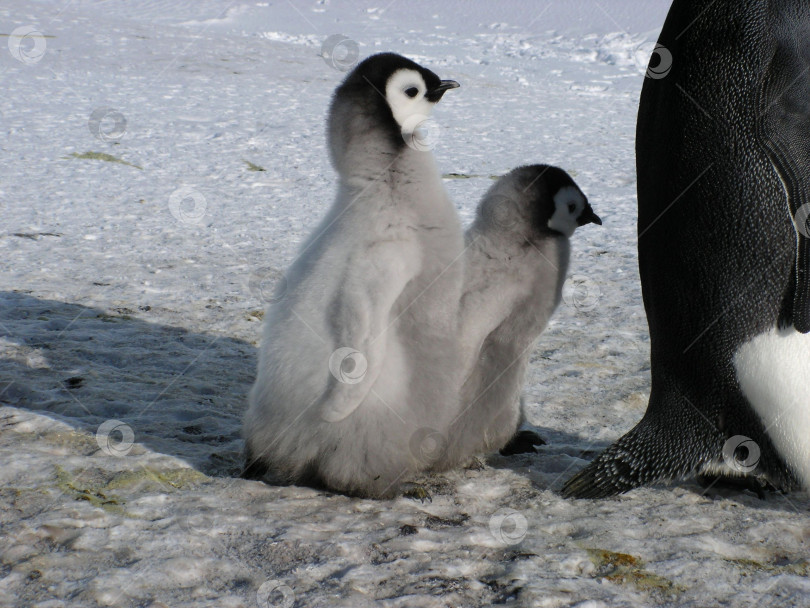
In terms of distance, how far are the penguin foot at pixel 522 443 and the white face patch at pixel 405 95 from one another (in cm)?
91

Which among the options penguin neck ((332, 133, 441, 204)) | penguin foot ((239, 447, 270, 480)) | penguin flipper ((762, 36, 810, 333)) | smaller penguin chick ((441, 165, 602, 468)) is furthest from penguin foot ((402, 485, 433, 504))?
penguin flipper ((762, 36, 810, 333))

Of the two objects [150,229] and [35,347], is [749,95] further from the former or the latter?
[150,229]

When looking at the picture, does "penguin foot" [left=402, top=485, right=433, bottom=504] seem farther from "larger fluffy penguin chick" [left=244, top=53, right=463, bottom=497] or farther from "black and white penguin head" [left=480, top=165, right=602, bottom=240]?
"black and white penguin head" [left=480, top=165, right=602, bottom=240]

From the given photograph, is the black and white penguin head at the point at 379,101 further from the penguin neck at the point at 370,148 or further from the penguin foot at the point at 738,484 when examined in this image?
the penguin foot at the point at 738,484

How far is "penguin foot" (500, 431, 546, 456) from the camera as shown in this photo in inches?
97.1

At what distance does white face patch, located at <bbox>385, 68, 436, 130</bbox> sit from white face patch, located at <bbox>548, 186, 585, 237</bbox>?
482 millimetres

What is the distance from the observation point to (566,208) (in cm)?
237

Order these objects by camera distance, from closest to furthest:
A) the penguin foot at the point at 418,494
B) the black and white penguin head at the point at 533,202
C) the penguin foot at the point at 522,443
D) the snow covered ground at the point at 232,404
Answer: the snow covered ground at the point at 232,404 < the penguin foot at the point at 418,494 < the black and white penguin head at the point at 533,202 < the penguin foot at the point at 522,443

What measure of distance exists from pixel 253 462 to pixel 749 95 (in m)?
1.46

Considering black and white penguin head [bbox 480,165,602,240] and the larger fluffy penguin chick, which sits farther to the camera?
black and white penguin head [bbox 480,165,602,240]

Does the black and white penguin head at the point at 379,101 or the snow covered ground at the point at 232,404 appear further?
the black and white penguin head at the point at 379,101

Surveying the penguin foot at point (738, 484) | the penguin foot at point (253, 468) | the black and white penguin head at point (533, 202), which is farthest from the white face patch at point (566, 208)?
the penguin foot at point (253, 468)

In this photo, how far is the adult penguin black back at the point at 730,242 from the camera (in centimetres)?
215

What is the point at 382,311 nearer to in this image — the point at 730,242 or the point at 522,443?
the point at 522,443
